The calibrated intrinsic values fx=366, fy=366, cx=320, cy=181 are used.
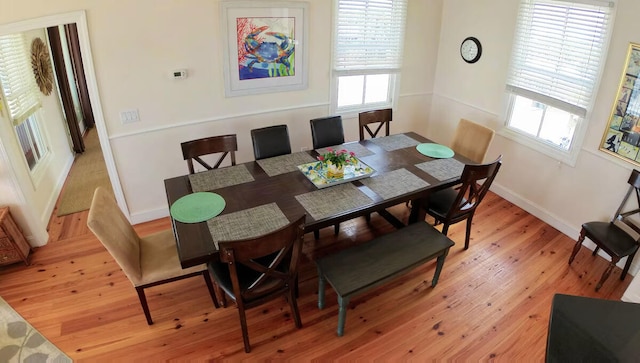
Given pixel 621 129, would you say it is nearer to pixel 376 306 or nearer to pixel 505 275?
pixel 505 275

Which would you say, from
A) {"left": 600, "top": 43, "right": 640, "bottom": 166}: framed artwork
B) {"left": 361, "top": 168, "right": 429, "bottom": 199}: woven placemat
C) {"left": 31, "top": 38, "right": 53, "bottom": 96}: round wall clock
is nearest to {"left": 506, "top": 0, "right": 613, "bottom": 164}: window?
{"left": 600, "top": 43, "right": 640, "bottom": 166}: framed artwork

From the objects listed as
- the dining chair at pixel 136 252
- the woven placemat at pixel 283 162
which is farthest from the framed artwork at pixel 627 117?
the dining chair at pixel 136 252

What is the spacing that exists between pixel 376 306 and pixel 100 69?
3.19 metres

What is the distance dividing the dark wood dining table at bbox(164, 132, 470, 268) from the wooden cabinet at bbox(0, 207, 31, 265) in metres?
1.51

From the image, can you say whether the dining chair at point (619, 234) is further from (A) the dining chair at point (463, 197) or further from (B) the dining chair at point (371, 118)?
(B) the dining chair at point (371, 118)

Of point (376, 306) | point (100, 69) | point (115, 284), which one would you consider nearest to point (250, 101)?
point (100, 69)

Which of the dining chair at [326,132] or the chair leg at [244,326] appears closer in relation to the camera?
the chair leg at [244,326]

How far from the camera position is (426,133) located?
552 centimetres

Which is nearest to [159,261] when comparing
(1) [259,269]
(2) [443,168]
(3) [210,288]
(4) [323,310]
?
(3) [210,288]

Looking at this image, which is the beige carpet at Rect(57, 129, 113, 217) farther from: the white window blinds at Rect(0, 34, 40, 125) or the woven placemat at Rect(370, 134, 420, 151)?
the woven placemat at Rect(370, 134, 420, 151)

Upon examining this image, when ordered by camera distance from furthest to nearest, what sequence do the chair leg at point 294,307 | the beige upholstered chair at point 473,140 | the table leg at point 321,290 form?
the beige upholstered chair at point 473,140, the table leg at point 321,290, the chair leg at point 294,307

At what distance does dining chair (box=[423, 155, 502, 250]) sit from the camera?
3055 millimetres

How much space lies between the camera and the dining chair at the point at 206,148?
3.30 m

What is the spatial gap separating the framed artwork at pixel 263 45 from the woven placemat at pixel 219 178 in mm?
1089
